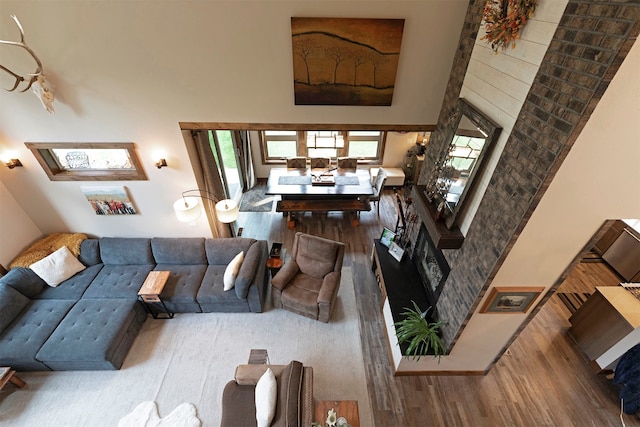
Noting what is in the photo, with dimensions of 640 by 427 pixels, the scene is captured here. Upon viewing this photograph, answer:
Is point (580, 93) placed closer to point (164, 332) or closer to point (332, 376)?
point (332, 376)

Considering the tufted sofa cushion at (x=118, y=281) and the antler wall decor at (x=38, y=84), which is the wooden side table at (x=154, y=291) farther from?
the antler wall decor at (x=38, y=84)

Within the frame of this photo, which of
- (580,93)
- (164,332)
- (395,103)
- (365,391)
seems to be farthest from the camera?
(164,332)

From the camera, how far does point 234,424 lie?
2.86 m

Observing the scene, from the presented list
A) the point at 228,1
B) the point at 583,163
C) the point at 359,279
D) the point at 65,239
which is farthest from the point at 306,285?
the point at 65,239

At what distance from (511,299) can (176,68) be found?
4.56m

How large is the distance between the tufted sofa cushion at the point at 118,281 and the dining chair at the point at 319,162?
3880 millimetres

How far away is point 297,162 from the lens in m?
6.61

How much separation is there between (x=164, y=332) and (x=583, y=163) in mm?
5099

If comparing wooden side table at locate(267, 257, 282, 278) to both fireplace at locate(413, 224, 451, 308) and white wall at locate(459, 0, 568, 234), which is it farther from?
white wall at locate(459, 0, 568, 234)

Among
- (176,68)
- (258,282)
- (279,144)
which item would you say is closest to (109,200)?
(176,68)

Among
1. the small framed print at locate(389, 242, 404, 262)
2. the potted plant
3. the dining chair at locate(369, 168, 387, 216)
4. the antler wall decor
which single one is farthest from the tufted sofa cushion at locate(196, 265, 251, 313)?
the dining chair at locate(369, 168, 387, 216)

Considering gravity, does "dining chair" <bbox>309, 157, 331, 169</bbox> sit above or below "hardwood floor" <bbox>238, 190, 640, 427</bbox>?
above

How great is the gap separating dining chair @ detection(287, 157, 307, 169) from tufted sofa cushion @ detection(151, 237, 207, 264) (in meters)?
2.89

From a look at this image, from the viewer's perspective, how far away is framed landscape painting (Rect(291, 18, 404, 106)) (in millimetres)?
3160
